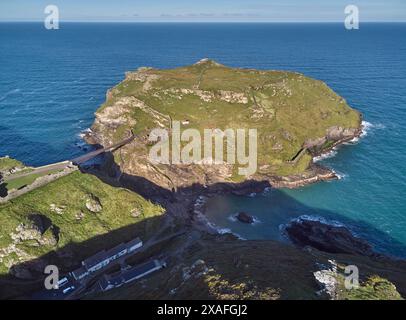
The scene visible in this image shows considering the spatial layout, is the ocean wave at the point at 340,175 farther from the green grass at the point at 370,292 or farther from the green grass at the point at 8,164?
the green grass at the point at 8,164

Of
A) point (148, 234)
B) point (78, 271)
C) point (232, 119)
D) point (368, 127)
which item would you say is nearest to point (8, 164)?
point (78, 271)

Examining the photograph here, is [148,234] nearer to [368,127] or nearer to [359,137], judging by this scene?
[359,137]

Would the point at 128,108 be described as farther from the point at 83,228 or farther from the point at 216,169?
the point at 83,228

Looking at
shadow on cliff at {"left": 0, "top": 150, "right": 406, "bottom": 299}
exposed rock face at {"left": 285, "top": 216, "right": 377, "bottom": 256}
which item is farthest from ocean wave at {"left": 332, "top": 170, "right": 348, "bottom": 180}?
exposed rock face at {"left": 285, "top": 216, "right": 377, "bottom": 256}

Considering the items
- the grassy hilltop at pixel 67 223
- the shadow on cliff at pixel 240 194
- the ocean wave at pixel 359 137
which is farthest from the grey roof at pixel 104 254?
the ocean wave at pixel 359 137

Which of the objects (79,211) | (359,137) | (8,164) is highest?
(359,137)

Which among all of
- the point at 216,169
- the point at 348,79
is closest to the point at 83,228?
the point at 216,169
